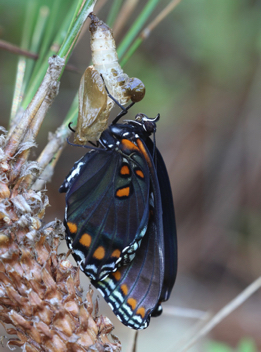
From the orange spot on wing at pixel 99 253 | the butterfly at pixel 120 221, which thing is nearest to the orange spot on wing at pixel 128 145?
the butterfly at pixel 120 221

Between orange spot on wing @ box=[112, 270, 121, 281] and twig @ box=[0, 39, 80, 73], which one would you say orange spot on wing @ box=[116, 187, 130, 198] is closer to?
orange spot on wing @ box=[112, 270, 121, 281]

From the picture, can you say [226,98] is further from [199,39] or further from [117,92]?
[117,92]

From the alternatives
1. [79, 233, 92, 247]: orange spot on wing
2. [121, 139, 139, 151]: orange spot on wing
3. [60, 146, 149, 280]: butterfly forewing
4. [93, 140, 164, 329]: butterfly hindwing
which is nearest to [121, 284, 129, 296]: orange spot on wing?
[93, 140, 164, 329]: butterfly hindwing

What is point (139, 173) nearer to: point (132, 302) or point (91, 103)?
point (91, 103)

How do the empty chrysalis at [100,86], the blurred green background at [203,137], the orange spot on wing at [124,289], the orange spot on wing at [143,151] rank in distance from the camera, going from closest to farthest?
1. the empty chrysalis at [100,86]
2. the orange spot on wing at [143,151]
3. the orange spot on wing at [124,289]
4. the blurred green background at [203,137]

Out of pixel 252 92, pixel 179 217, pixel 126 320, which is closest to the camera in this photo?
pixel 126 320

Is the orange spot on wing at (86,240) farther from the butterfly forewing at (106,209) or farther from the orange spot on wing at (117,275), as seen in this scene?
the orange spot on wing at (117,275)

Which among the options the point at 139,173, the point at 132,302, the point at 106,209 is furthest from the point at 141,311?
the point at 139,173

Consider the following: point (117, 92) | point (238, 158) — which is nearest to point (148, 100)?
point (238, 158)
